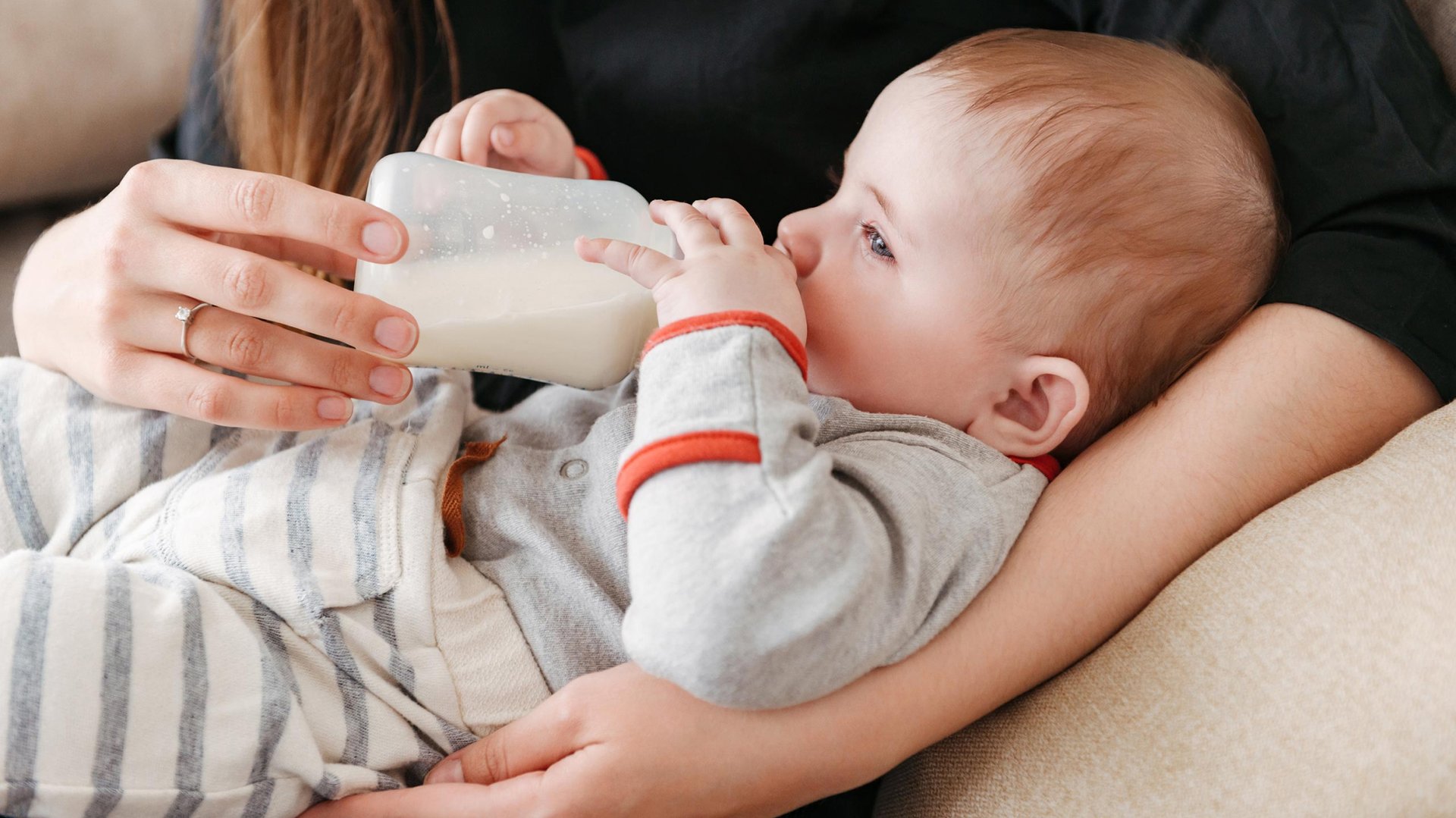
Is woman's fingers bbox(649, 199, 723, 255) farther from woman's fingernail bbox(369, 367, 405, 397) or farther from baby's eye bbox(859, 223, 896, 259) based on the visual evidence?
woman's fingernail bbox(369, 367, 405, 397)

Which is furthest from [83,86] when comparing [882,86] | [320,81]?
[882,86]

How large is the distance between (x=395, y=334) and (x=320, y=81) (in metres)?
0.61

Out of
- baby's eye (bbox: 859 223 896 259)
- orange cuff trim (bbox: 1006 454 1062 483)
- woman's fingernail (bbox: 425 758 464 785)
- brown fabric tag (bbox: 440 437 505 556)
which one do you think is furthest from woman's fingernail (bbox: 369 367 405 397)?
orange cuff trim (bbox: 1006 454 1062 483)

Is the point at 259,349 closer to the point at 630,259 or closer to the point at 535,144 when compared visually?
the point at 630,259

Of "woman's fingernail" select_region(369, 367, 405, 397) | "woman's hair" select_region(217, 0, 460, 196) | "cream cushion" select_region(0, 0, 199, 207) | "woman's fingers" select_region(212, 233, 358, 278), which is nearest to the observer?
"woman's fingernail" select_region(369, 367, 405, 397)

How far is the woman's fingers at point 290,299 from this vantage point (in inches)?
30.5

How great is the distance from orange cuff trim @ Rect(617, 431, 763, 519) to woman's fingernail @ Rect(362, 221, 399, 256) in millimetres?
259

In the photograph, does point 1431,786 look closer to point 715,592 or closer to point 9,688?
point 715,592

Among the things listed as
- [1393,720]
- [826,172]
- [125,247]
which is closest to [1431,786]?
[1393,720]

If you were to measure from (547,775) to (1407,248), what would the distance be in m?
0.88

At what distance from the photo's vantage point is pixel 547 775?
0.76m

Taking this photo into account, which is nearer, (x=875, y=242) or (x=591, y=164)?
(x=875, y=242)

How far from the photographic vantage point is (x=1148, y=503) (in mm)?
817

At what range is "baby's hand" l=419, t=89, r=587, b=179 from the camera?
107cm
